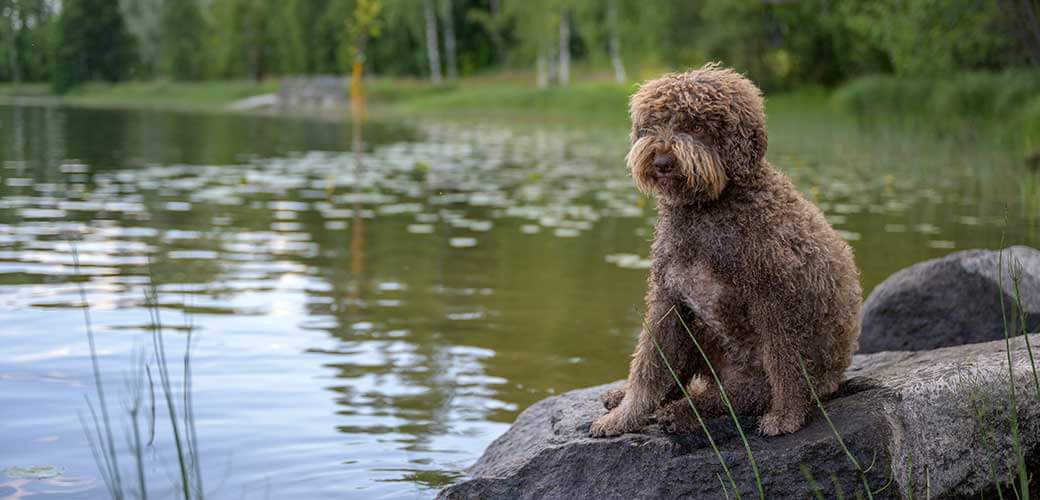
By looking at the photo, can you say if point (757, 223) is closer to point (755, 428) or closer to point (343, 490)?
point (755, 428)

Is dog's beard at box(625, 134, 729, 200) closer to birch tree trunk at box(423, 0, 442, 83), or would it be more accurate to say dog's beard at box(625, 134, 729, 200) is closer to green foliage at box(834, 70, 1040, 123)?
green foliage at box(834, 70, 1040, 123)

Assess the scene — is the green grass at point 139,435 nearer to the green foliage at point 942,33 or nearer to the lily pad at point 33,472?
the lily pad at point 33,472

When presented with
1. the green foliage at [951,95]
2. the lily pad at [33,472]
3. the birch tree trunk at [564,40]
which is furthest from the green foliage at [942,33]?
the birch tree trunk at [564,40]

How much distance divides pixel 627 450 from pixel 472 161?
18555 mm

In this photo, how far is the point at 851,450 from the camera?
405 centimetres

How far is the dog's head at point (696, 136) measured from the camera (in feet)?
12.8

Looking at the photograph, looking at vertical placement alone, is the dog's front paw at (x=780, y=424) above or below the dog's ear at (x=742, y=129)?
below

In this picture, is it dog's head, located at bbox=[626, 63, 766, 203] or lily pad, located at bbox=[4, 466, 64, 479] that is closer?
dog's head, located at bbox=[626, 63, 766, 203]

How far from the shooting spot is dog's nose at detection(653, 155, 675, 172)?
3.90 meters

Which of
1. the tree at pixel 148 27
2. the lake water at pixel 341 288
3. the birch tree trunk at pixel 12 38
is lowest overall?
the lake water at pixel 341 288

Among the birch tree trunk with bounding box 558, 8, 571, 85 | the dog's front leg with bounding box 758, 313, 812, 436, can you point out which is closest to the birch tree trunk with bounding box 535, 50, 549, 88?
the birch tree trunk with bounding box 558, 8, 571, 85

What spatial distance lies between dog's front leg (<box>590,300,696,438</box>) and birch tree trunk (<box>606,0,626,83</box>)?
156 feet

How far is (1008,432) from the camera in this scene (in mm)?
3965

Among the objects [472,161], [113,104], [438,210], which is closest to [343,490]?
[438,210]
